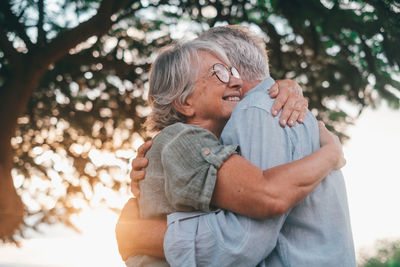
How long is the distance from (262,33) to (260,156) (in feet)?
14.9

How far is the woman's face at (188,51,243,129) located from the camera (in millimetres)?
2307

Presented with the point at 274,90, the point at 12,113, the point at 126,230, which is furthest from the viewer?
the point at 12,113

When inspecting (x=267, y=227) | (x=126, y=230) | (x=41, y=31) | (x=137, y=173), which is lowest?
(x=126, y=230)

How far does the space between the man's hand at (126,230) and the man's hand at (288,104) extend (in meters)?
0.93

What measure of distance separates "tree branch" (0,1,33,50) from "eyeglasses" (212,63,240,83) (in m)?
3.72

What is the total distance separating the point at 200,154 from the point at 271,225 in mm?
391

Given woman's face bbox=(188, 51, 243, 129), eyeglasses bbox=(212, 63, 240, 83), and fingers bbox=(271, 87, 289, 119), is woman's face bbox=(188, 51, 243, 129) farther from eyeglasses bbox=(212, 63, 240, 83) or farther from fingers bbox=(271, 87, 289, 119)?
fingers bbox=(271, 87, 289, 119)

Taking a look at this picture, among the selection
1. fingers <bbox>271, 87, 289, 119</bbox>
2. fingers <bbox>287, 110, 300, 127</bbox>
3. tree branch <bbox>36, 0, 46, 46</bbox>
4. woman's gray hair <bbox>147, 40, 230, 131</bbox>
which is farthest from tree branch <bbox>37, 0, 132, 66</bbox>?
fingers <bbox>287, 110, 300, 127</bbox>

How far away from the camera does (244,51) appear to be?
91.9 inches

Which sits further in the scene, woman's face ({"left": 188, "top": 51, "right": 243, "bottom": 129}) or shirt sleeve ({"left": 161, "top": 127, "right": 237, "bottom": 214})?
woman's face ({"left": 188, "top": 51, "right": 243, "bottom": 129})

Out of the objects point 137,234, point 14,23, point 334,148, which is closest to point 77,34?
point 14,23

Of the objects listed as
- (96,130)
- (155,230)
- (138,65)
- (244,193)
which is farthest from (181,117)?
(96,130)

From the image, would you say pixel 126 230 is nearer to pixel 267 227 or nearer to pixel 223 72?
pixel 267 227

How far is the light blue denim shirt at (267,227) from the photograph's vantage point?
167 cm
